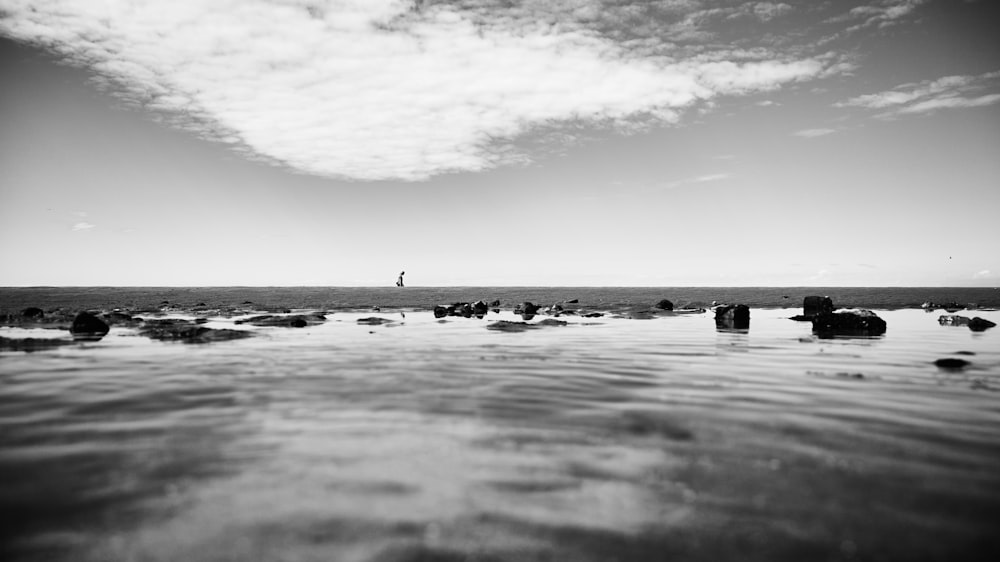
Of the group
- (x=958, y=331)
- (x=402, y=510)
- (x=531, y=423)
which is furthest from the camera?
(x=958, y=331)

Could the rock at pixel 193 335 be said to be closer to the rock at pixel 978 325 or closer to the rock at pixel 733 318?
the rock at pixel 733 318

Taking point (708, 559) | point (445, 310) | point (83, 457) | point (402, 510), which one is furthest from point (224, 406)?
point (445, 310)

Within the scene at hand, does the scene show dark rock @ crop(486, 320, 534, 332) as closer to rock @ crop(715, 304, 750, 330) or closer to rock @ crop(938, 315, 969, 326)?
rock @ crop(715, 304, 750, 330)

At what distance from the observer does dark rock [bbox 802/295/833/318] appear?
24325 mm

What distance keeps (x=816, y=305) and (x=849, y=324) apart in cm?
821

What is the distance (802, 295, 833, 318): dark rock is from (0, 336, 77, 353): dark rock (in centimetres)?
2722

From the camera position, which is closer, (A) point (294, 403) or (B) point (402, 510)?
(B) point (402, 510)

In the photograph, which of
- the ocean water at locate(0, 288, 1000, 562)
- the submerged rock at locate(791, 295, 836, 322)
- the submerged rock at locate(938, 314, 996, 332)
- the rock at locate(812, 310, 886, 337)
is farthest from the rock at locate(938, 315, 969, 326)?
the ocean water at locate(0, 288, 1000, 562)

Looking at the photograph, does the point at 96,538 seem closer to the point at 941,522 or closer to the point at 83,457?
the point at 83,457

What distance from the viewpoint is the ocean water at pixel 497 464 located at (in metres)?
2.96

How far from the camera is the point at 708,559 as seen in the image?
2.74 meters

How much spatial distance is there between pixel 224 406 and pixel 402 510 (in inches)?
157

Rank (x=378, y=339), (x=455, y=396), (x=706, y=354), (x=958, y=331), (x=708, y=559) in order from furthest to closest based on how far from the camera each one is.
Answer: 1. (x=958, y=331)
2. (x=378, y=339)
3. (x=706, y=354)
4. (x=455, y=396)
5. (x=708, y=559)

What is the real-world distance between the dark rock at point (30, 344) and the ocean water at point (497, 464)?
3.65 m
